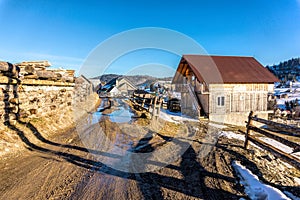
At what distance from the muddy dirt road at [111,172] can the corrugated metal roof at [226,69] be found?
14.0 meters

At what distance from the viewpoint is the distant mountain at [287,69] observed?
257 feet

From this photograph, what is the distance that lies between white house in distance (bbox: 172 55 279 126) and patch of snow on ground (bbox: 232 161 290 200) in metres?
14.7

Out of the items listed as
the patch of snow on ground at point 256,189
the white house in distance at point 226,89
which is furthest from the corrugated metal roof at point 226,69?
the patch of snow on ground at point 256,189

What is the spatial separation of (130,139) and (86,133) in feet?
6.41

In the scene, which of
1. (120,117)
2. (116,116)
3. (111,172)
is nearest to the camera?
(111,172)

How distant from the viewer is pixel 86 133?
24.7 ft

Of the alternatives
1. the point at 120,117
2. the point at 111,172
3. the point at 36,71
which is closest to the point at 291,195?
the point at 111,172

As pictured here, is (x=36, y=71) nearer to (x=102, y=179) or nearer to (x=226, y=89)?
(x=102, y=179)

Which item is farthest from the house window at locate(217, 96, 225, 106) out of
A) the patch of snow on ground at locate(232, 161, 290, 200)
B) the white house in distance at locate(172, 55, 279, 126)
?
the patch of snow on ground at locate(232, 161, 290, 200)

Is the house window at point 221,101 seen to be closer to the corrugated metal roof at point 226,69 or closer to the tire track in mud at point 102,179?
the corrugated metal roof at point 226,69

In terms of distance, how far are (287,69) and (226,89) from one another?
316 feet

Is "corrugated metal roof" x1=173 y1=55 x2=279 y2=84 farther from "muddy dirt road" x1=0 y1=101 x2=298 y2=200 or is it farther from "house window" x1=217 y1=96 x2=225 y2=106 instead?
"muddy dirt road" x1=0 y1=101 x2=298 y2=200

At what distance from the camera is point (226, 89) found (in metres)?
19.4

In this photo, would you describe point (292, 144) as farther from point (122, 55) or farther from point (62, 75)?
point (62, 75)
